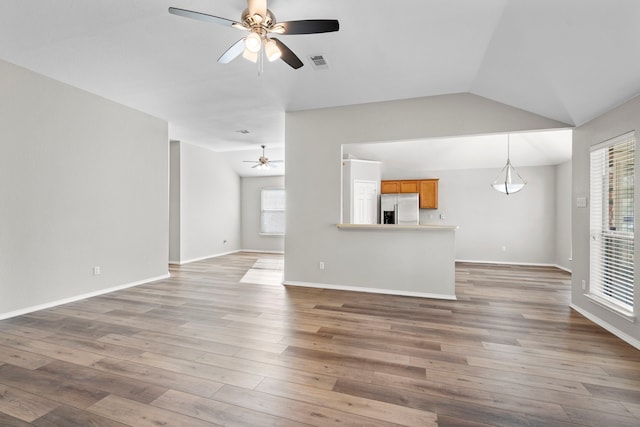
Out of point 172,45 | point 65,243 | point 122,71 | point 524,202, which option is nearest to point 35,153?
point 65,243

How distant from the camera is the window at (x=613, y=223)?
290cm

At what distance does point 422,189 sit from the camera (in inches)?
305

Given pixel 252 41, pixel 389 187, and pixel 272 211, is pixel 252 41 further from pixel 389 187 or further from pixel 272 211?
pixel 272 211

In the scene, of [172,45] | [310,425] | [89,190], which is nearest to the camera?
[310,425]

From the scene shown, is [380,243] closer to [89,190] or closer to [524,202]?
[89,190]

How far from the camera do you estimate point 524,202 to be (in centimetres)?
716

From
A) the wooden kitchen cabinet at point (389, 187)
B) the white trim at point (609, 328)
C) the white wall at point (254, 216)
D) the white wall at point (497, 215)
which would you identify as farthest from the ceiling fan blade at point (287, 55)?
the white wall at point (254, 216)

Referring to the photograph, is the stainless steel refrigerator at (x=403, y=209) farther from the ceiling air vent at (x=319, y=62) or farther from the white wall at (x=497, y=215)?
the ceiling air vent at (x=319, y=62)

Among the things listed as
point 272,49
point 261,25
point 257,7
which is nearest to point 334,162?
point 272,49

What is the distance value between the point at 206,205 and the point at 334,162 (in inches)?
183

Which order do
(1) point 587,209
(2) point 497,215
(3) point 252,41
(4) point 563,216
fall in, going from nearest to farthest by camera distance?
(3) point 252,41 < (1) point 587,209 < (4) point 563,216 < (2) point 497,215

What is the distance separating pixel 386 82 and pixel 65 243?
471 cm

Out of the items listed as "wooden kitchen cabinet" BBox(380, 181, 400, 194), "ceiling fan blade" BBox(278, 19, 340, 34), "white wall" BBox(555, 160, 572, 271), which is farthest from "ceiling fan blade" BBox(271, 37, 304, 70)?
"white wall" BBox(555, 160, 572, 271)

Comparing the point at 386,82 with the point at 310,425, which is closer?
the point at 310,425
